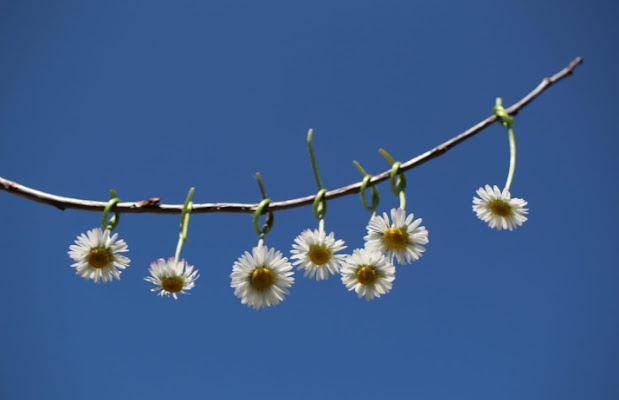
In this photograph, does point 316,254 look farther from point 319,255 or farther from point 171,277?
point 171,277


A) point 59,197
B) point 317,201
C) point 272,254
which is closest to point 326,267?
point 272,254

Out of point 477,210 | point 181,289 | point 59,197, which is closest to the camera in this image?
point 59,197

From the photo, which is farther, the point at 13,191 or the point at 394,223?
the point at 394,223

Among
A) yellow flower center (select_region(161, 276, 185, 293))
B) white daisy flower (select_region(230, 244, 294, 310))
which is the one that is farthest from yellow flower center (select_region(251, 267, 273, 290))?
yellow flower center (select_region(161, 276, 185, 293))

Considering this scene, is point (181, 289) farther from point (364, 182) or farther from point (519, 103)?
point (519, 103)

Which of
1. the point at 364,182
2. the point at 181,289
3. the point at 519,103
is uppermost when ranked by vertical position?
the point at 519,103

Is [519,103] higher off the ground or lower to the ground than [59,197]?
higher
